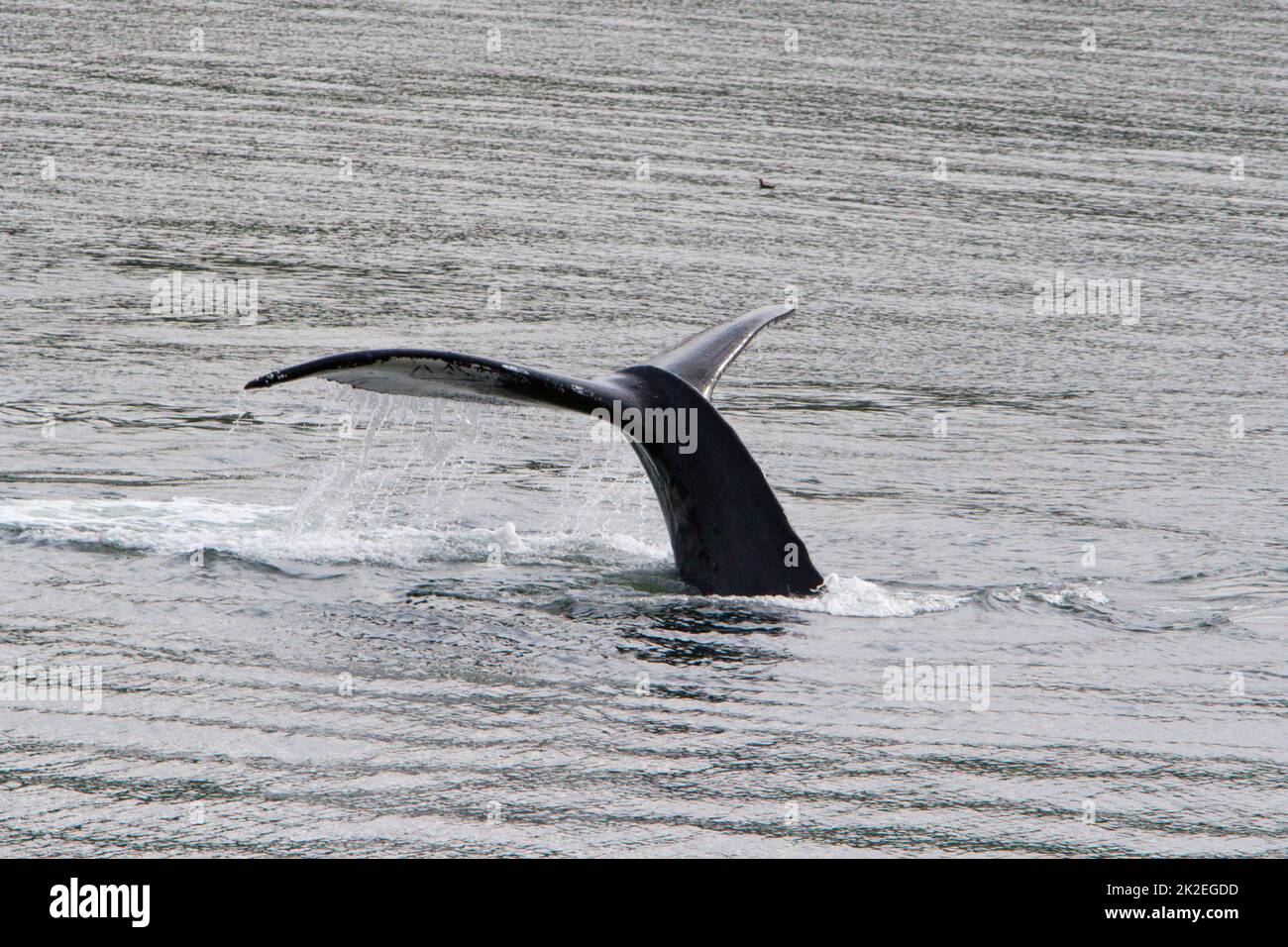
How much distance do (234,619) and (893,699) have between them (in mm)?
2801

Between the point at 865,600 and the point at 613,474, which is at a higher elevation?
the point at 613,474

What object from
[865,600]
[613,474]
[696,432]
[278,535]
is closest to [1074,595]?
[865,600]

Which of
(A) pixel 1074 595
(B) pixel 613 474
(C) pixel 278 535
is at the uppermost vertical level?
(B) pixel 613 474

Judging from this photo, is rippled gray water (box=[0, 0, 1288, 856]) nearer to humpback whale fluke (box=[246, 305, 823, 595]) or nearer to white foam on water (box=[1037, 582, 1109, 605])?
white foam on water (box=[1037, 582, 1109, 605])

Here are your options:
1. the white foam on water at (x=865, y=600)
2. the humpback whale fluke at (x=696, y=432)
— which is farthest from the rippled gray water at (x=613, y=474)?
the humpback whale fluke at (x=696, y=432)

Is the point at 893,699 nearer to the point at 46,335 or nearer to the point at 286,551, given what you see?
the point at 286,551

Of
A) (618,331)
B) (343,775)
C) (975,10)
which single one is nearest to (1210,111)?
(975,10)

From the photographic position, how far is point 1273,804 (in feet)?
23.7

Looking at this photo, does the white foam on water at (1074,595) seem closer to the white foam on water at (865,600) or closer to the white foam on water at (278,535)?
the white foam on water at (865,600)

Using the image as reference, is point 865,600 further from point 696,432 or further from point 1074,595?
point 696,432

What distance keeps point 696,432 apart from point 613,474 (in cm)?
383

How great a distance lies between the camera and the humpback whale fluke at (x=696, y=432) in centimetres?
759

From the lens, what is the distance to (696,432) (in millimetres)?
8484

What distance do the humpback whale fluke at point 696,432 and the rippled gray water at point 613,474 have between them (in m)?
0.19
